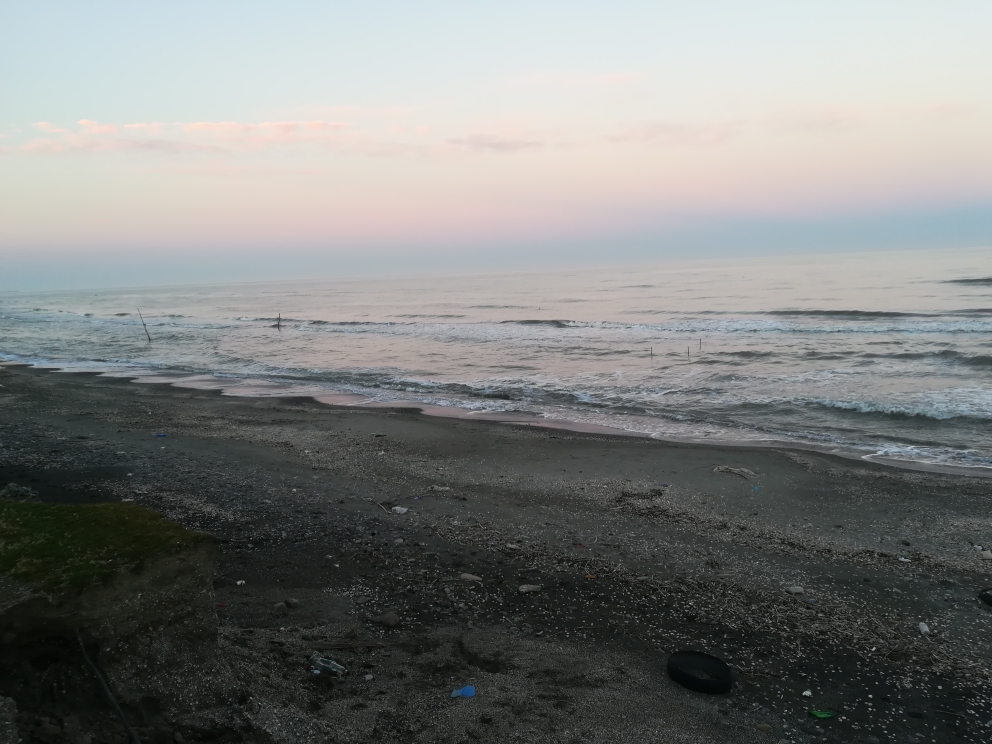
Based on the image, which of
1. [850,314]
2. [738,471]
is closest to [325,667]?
[738,471]

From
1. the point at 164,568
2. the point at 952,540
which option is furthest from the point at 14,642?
the point at 952,540

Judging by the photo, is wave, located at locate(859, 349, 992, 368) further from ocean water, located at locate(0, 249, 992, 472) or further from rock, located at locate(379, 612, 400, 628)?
rock, located at locate(379, 612, 400, 628)

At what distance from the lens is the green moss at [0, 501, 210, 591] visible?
312 centimetres

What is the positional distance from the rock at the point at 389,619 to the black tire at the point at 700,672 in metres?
2.08

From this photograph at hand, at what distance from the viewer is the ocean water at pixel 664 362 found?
12617 millimetres

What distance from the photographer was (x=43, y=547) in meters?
3.34

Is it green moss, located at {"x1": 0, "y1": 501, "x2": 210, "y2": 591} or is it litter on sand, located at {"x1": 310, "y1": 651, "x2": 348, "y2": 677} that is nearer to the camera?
green moss, located at {"x1": 0, "y1": 501, "x2": 210, "y2": 591}

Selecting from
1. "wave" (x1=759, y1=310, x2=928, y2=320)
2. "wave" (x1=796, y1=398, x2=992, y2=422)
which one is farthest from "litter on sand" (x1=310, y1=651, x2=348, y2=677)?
"wave" (x1=759, y1=310, x2=928, y2=320)

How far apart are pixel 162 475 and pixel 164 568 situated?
20.0 feet

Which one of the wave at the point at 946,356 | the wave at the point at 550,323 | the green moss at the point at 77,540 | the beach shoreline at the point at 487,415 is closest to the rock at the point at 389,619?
the green moss at the point at 77,540

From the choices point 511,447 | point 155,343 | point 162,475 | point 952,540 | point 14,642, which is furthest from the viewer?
point 155,343

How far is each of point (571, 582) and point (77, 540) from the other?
3851mm

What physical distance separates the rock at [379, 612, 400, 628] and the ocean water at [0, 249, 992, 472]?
817 centimetres

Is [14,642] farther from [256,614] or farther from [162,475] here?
[162,475]
